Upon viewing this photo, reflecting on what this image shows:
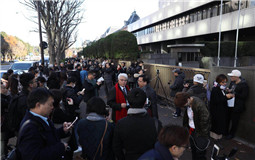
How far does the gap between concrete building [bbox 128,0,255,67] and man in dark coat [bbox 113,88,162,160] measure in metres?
14.7

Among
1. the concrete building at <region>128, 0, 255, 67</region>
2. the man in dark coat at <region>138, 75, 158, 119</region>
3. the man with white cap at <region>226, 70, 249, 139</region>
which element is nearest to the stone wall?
the man with white cap at <region>226, 70, 249, 139</region>

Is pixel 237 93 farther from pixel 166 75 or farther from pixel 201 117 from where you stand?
pixel 166 75

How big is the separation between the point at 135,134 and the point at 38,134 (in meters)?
1.10

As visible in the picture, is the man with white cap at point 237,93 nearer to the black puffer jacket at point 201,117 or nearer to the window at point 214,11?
the black puffer jacket at point 201,117

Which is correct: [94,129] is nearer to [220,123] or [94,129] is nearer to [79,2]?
[220,123]

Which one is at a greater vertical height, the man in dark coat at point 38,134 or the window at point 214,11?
the window at point 214,11

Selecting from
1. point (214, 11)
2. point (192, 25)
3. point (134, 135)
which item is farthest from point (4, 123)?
point (192, 25)

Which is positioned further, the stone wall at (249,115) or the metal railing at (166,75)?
the metal railing at (166,75)

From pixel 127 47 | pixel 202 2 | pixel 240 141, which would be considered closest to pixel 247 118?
pixel 240 141

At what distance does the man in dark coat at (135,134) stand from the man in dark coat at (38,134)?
691 mm

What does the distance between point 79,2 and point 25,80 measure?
62.1ft

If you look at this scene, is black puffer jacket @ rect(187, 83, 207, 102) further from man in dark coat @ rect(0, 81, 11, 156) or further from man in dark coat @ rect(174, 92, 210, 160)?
man in dark coat @ rect(0, 81, 11, 156)

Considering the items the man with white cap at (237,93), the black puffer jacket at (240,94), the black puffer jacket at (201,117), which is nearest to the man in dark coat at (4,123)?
the black puffer jacket at (201,117)

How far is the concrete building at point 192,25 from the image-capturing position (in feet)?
57.9
